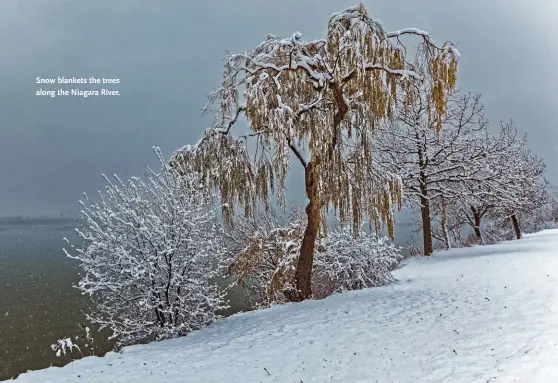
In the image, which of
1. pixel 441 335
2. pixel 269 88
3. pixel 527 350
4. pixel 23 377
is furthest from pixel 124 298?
pixel 527 350

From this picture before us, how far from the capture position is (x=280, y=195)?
972 cm

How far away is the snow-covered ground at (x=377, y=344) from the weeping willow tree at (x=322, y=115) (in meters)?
2.31

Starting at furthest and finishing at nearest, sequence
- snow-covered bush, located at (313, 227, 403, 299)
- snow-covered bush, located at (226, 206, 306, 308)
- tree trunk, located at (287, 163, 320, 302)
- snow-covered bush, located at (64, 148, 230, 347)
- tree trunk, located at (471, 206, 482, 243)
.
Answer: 1. tree trunk, located at (471, 206, 482, 243)
2. snow-covered bush, located at (313, 227, 403, 299)
3. snow-covered bush, located at (226, 206, 306, 308)
4. tree trunk, located at (287, 163, 320, 302)
5. snow-covered bush, located at (64, 148, 230, 347)

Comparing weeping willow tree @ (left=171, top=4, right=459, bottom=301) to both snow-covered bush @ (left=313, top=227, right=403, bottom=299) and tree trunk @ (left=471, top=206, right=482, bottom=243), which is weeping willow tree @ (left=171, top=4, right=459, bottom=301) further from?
tree trunk @ (left=471, top=206, right=482, bottom=243)

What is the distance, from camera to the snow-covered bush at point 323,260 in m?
11.4

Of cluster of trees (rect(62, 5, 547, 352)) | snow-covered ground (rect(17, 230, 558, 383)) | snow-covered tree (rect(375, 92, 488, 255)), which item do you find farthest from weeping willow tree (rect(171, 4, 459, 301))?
snow-covered tree (rect(375, 92, 488, 255))

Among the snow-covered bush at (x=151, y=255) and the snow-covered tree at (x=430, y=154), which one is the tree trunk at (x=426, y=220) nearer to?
the snow-covered tree at (x=430, y=154)

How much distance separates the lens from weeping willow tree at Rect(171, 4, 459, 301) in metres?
8.57

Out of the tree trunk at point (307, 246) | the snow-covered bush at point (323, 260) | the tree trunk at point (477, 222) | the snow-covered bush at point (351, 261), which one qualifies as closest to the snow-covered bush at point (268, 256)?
the snow-covered bush at point (323, 260)

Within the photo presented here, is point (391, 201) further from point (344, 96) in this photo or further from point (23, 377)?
point (23, 377)

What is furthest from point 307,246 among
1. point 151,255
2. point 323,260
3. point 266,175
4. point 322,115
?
point 151,255

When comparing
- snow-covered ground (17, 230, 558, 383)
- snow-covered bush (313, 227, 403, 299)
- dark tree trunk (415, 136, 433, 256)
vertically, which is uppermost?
dark tree trunk (415, 136, 433, 256)

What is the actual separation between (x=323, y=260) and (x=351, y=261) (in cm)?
105

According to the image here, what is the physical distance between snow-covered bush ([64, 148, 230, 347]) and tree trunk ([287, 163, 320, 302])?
8.18 feet
